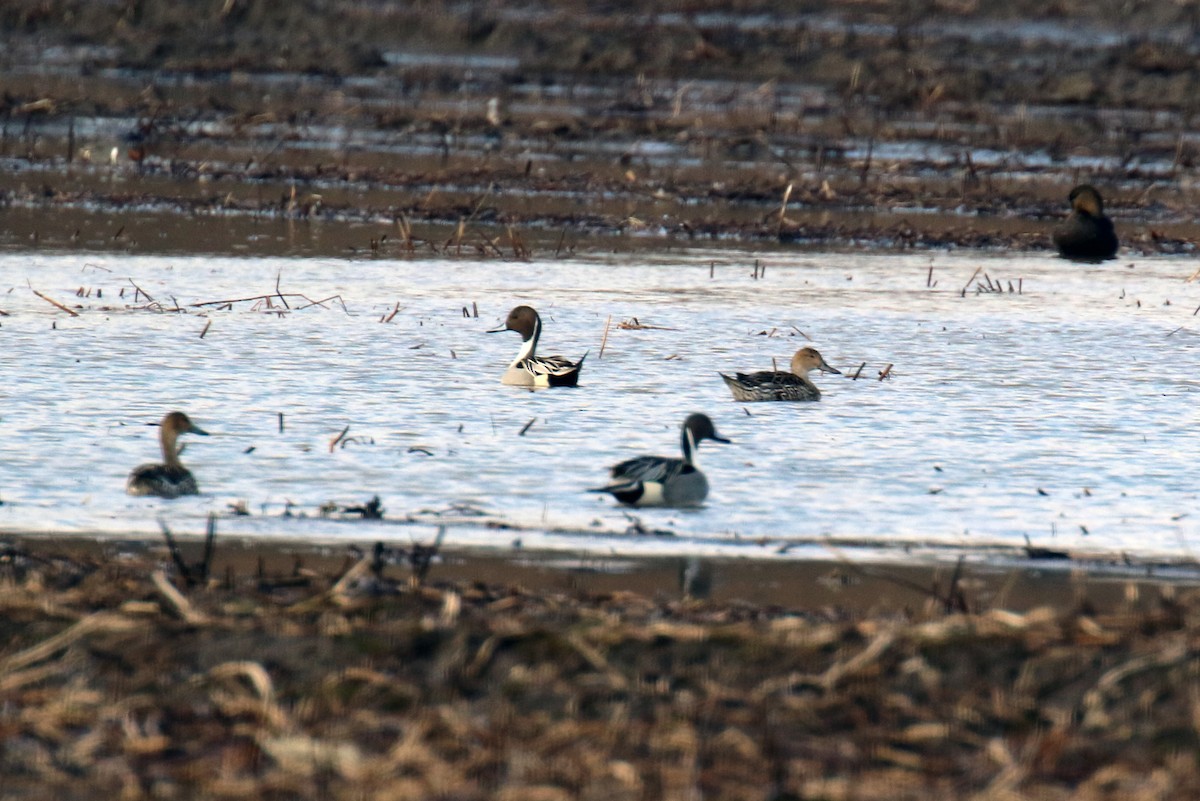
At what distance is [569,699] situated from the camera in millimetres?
5039

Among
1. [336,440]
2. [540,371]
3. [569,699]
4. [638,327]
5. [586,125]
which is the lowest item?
[569,699]

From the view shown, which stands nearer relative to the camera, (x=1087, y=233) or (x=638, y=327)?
(x=638, y=327)

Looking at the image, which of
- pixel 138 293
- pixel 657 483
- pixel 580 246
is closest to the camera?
pixel 657 483

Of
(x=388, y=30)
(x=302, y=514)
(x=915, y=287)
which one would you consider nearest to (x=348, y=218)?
(x=915, y=287)

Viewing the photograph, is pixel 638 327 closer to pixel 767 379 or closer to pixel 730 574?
pixel 767 379

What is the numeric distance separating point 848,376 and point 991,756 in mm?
7601

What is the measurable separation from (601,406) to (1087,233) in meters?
10.4

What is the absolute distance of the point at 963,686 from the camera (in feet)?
16.9

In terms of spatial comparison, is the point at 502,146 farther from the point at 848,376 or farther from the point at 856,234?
the point at 848,376

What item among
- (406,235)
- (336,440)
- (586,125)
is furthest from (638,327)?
(586,125)

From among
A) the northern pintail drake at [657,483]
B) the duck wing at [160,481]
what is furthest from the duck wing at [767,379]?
the duck wing at [160,481]

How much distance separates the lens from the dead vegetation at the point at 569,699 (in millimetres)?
4562

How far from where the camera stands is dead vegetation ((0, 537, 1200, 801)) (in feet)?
15.0

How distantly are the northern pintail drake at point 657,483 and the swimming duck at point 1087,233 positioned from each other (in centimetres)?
1272
